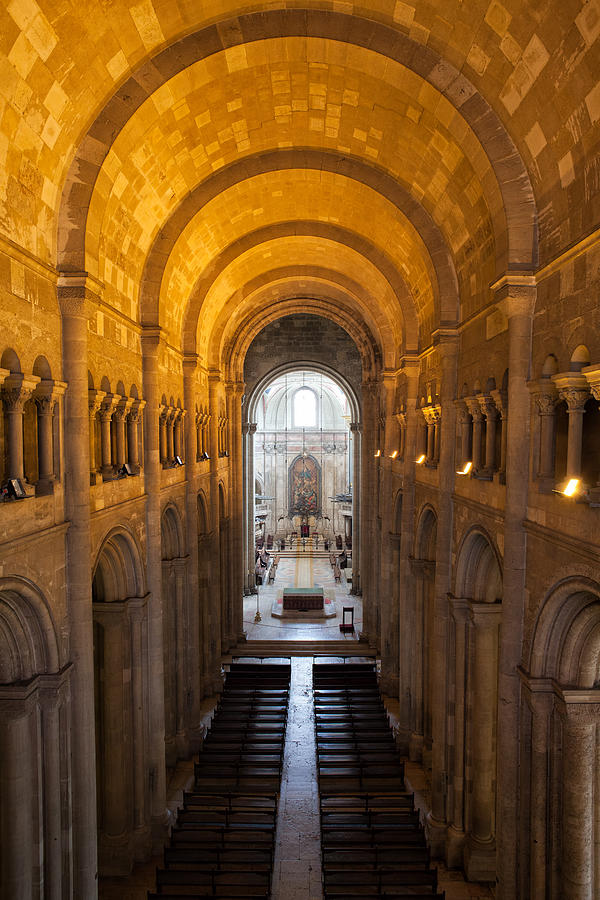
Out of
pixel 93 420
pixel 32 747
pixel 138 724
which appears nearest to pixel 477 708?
pixel 138 724

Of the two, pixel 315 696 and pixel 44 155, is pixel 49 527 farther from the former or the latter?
pixel 315 696

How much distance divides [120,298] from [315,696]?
1469 centimetres

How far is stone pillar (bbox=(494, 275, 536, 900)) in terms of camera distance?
371 inches

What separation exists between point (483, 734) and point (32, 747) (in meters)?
8.37

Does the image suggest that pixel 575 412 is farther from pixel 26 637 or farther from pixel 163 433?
pixel 163 433

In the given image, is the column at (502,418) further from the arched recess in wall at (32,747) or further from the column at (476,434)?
the arched recess in wall at (32,747)

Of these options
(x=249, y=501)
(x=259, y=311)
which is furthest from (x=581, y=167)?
(x=249, y=501)

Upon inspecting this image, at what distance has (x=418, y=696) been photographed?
1792 centimetres

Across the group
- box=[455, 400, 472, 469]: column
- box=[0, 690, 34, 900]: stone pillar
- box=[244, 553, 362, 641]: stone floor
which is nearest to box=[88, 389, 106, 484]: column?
box=[0, 690, 34, 900]: stone pillar

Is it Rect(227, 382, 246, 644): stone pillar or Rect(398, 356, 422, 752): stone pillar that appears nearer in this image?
Rect(398, 356, 422, 752): stone pillar

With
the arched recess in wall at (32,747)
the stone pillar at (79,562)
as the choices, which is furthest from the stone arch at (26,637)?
the stone pillar at (79,562)

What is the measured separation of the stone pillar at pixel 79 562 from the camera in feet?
32.3

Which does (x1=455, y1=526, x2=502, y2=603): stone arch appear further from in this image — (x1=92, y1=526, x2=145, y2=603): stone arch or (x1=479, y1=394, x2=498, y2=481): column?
(x1=92, y1=526, x2=145, y2=603): stone arch

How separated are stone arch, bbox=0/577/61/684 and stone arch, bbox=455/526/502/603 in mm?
Result: 7687
